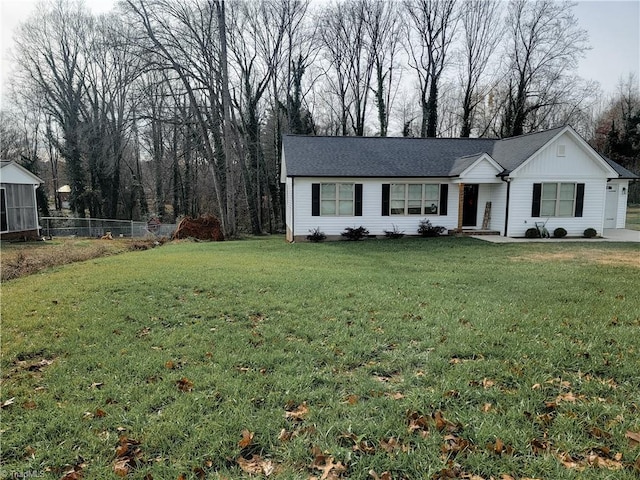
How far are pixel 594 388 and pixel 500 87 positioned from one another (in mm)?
34175

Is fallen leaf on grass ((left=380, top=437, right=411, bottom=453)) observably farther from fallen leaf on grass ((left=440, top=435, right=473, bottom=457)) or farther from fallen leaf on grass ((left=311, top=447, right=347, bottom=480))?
fallen leaf on grass ((left=311, top=447, right=347, bottom=480))

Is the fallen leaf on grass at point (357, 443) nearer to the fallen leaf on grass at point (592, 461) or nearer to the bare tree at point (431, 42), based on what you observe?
the fallen leaf on grass at point (592, 461)

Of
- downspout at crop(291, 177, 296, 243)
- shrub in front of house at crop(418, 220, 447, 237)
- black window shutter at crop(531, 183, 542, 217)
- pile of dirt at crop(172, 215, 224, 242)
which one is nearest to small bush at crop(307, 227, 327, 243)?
downspout at crop(291, 177, 296, 243)

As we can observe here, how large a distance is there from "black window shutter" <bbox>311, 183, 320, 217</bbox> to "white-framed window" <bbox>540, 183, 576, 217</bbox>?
9.50 m

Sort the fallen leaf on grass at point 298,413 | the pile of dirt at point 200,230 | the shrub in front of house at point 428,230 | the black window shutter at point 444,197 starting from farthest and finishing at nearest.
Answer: the pile of dirt at point 200,230, the black window shutter at point 444,197, the shrub in front of house at point 428,230, the fallen leaf on grass at point 298,413

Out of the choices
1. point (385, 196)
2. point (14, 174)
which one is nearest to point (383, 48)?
point (385, 196)

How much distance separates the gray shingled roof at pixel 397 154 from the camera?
1689 cm

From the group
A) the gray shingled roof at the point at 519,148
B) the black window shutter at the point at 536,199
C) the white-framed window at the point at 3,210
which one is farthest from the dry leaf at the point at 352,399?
the white-framed window at the point at 3,210

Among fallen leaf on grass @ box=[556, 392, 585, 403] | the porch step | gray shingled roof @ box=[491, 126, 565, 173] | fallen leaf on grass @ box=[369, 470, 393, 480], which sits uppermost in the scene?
gray shingled roof @ box=[491, 126, 565, 173]

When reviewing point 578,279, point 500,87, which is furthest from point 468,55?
point 578,279

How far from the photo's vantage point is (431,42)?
2944cm

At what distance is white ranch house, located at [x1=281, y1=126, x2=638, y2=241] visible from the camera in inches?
651

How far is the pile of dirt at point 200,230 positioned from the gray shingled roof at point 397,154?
241 inches

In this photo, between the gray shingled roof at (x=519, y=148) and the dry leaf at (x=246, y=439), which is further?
the gray shingled roof at (x=519, y=148)
